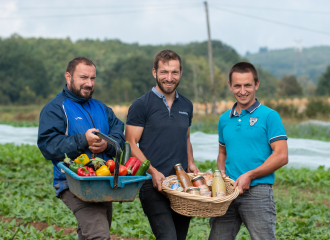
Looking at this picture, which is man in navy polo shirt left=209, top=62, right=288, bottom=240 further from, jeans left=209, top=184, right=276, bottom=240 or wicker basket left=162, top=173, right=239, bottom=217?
wicker basket left=162, top=173, right=239, bottom=217

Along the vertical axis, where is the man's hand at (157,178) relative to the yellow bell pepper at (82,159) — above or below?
below

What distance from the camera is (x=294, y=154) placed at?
920 cm

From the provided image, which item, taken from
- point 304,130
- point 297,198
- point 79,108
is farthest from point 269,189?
point 304,130

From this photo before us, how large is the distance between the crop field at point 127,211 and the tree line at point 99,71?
132 feet

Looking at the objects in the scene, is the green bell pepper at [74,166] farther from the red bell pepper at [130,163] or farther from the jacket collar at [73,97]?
the jacket collar at [73,97]

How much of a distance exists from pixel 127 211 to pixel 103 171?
3.42 metres

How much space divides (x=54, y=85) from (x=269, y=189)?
210 feet

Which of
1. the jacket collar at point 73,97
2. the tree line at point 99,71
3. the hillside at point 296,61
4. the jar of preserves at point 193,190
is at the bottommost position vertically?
the jar of preserves at point 193,190

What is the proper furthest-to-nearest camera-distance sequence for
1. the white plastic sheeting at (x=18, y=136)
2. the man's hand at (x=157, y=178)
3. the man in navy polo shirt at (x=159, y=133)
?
the white plastic sheeting at (x=18, y=136)
the man in navy polo shirt at (x=159, y=133)
the man's hand at (x=157, y=178)

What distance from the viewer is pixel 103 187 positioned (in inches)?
99.8

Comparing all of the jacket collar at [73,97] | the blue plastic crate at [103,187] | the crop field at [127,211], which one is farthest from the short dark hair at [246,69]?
the crop field at [127,211]

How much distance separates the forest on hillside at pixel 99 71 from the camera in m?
56.9

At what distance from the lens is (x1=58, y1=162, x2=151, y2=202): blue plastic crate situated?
2.48 m

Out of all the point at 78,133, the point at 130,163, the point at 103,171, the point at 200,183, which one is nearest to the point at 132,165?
the point at 130,163
